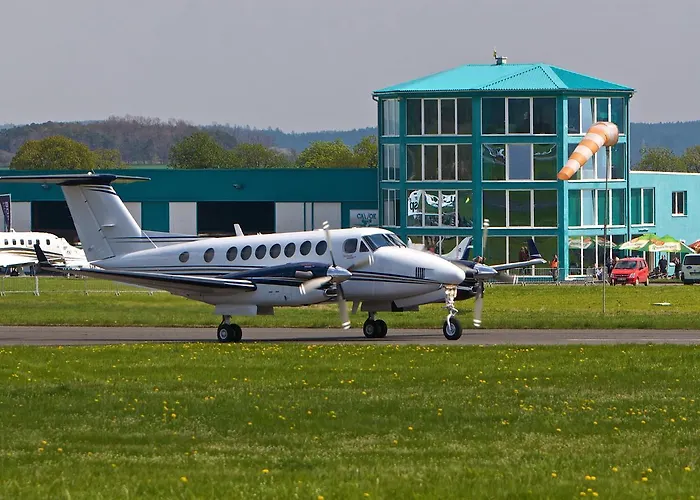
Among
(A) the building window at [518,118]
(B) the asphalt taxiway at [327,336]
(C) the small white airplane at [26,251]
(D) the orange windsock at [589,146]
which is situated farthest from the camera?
(C) the small white airplane at [26,251]

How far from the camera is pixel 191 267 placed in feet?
130

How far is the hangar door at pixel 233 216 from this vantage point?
106562 mm

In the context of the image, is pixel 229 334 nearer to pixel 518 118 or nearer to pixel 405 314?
pixel 405 314

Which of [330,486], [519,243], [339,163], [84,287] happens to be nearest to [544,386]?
[330,486]

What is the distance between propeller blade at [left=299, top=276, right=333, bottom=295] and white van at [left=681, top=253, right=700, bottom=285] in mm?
44739

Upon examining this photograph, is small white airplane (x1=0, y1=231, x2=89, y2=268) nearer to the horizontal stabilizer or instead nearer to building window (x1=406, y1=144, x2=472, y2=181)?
building window (x1=406, y1=144, x2=472, y2=181)

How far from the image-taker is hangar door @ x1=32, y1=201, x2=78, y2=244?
10850 cm

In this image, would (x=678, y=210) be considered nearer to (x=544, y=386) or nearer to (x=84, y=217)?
(x=84, y=217)

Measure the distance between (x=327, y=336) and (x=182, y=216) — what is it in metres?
Result: 66.6

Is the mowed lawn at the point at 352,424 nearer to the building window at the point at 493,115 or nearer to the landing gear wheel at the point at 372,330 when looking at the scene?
the landing gear wheel at the point at 372,330

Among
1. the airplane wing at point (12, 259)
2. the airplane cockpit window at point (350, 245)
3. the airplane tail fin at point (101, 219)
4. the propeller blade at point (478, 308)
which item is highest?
the airplane tail fin at point (101, 219)

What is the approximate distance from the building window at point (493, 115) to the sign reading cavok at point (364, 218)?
48.7 ft

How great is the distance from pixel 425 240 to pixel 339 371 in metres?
61.3

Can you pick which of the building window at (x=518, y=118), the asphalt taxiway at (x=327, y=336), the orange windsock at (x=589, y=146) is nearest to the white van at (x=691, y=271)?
the building window at (x=518, y=118)
